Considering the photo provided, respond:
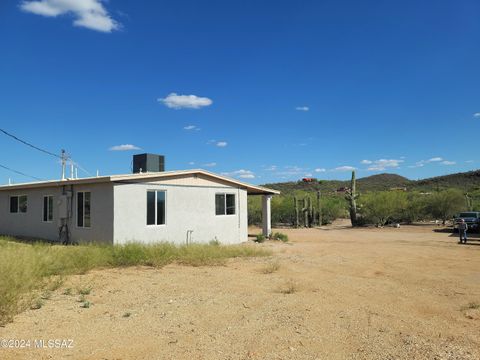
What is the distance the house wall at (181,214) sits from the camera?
16.0m

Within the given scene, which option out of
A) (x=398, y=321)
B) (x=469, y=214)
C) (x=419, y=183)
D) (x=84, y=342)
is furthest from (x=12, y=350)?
(x=419, y=183)

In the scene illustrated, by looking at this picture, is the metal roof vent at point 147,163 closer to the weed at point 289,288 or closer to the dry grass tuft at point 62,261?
the dry grass tuft at point 62,261

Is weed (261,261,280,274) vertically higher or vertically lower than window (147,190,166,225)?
lower

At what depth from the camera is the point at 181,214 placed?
1788 centimetres

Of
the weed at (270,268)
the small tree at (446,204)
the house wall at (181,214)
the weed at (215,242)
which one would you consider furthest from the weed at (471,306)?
the small tree at (446,204)

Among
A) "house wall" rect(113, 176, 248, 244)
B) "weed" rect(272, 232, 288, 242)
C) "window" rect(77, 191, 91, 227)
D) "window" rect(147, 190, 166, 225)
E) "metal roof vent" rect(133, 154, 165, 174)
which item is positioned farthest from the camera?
"weed" rect(272, 232, 288, 242)

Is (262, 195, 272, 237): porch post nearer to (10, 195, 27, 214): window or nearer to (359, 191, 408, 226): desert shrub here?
(10, 195, 27, 214): window

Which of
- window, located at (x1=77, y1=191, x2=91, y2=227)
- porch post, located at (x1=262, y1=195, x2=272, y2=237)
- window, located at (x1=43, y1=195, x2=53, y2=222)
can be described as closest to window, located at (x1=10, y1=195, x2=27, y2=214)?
window, located at (x1=43, y1=195, x2=53, y2=222)

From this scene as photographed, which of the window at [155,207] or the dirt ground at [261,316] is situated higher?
the window at [155,207]

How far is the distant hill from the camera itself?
5938 cm

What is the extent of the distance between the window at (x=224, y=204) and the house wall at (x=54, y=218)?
5280 mm

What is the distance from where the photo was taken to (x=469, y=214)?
28312mm

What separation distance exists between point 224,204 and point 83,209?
19.9 ft

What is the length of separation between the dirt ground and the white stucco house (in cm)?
483
